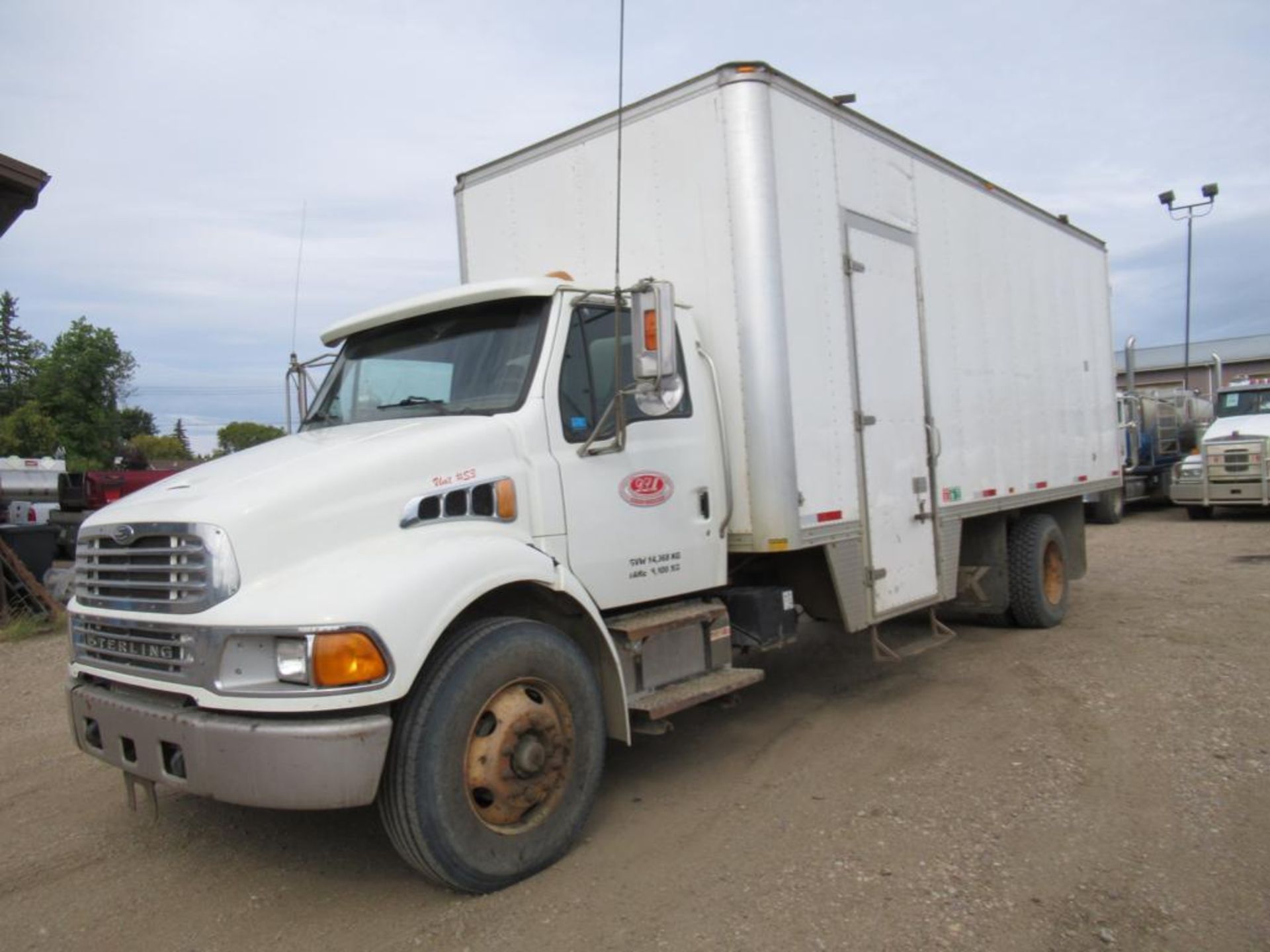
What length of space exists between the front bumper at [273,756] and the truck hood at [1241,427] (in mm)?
18530

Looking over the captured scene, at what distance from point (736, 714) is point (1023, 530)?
3.68 meters

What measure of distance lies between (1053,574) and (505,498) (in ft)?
21.0

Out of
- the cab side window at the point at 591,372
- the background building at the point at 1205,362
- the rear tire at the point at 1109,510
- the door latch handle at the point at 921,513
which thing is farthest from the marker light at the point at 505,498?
the background building at the point at 1205,362

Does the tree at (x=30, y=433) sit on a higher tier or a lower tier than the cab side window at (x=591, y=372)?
higher

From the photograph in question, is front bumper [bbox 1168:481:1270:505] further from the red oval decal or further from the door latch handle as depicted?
the red oval decal

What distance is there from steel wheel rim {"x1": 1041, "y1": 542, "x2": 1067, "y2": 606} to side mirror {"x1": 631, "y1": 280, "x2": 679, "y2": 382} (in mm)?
5677

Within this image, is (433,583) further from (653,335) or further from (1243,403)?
(1243,403)

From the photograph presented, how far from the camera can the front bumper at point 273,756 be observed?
312 centimetres

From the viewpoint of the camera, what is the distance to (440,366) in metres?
4.55

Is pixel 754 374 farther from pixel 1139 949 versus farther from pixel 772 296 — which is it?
pixel 1139 949

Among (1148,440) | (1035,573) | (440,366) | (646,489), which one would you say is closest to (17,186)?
(440,366)

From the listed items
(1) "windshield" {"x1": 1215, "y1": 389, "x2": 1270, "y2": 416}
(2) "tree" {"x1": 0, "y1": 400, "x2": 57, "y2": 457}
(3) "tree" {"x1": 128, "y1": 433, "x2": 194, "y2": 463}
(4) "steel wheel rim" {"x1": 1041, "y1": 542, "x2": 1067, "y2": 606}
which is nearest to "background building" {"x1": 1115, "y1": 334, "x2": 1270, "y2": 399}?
(1) "windshield" {"x1": 1215, "y1": 389, "x2": 1270, "y2": 416}

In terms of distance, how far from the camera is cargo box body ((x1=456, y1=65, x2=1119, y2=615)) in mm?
5008

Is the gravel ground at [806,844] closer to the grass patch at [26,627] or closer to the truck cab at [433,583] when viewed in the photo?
the truck cab at [433,583]
